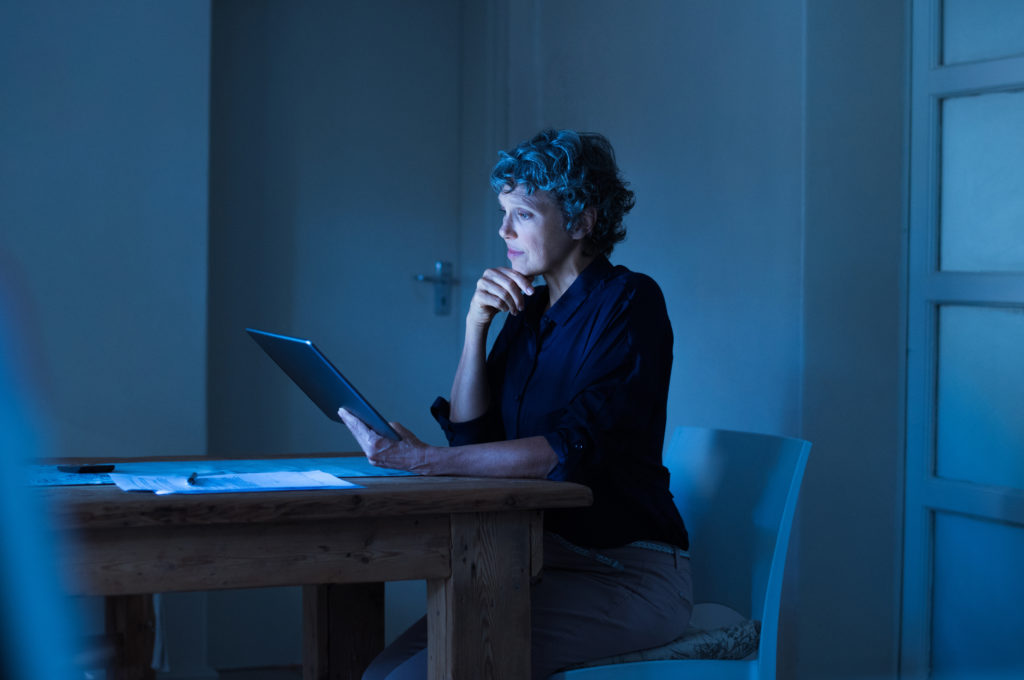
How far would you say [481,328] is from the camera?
1.86 meters

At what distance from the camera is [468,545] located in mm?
1431

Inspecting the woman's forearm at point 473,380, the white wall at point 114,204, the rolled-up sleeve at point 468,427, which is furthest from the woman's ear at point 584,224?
the white wall at point 114,204

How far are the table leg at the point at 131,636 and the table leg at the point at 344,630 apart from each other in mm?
1139

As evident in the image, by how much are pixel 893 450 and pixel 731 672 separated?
0.79 m

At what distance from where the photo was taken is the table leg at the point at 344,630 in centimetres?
Answer: 197

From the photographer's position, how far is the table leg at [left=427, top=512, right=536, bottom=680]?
→ 4.69 feet

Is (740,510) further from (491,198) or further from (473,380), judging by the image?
(491,198)

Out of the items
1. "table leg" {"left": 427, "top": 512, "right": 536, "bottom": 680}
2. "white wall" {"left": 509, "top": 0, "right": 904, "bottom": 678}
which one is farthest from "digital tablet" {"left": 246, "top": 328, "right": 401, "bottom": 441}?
"white wall" {"left": 509, "top": 0, "right": 904, "bottom": 678}

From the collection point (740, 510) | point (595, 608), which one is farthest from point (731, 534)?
point (595, 608)

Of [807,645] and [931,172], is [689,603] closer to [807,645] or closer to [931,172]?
[807,645]

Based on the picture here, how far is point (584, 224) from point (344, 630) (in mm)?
869

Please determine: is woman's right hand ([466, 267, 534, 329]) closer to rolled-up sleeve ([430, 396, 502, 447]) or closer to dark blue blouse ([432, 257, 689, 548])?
dark blue blouse ([432, 257, 689, 548])

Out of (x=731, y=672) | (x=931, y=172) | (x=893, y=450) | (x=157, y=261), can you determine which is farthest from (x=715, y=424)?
(x=157, y=261)

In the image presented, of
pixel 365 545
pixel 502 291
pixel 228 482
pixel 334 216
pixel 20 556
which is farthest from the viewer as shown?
pixel 334 216
